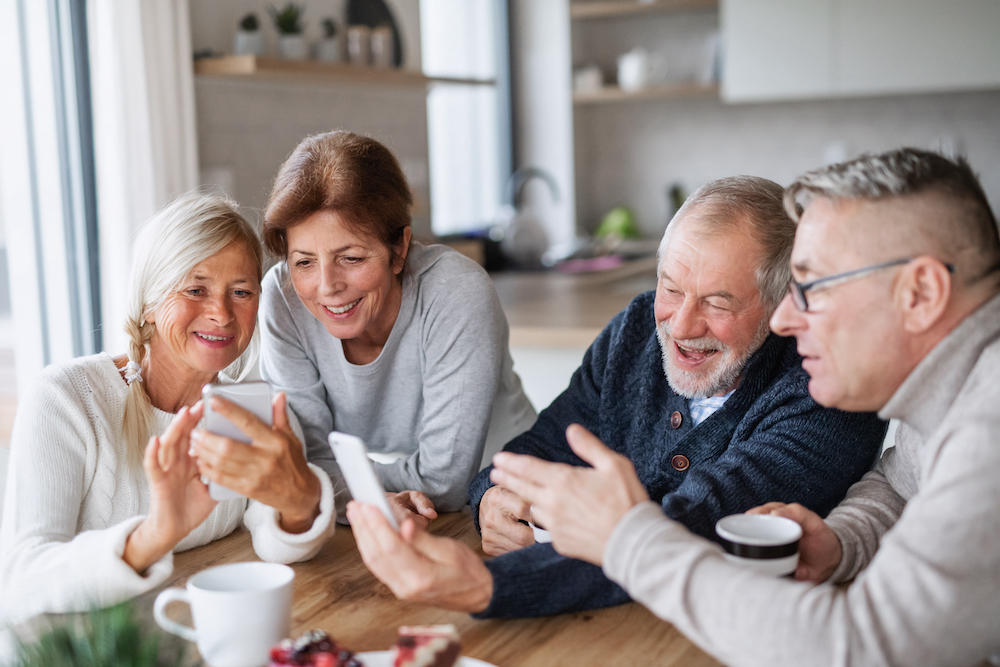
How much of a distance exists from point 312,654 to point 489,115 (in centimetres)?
450

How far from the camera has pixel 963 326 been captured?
964mm

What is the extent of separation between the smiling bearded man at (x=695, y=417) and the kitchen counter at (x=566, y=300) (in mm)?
979

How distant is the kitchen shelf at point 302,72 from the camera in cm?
281

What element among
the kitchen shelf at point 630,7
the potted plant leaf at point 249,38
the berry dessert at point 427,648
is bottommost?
the berry dessert at point 427,648

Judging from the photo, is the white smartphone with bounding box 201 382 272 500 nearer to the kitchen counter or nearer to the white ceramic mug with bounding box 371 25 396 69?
the kitchen counter

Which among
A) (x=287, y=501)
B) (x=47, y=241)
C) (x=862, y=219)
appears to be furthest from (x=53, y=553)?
(x=47, y=241)

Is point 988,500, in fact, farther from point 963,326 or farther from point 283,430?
point 283,430

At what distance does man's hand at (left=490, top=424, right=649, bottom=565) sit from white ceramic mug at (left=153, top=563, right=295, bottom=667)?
0.28m

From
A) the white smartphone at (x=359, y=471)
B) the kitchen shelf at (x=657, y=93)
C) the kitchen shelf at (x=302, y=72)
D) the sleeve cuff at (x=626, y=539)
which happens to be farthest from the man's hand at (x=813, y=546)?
the kitchen shelf at (x=657, y=93)

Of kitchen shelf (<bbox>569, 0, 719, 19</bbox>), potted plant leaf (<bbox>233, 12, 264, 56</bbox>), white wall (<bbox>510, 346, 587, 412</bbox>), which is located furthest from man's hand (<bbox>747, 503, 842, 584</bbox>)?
kitchen shelf (<bbox>569, 0, 719, 19</bbox>)

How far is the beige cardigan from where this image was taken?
865 mm

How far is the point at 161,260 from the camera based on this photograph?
4.71ft

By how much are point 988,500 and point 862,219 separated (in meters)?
0.31

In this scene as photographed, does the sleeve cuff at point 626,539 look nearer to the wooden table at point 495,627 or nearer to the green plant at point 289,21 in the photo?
the wooden table at point 495,627
